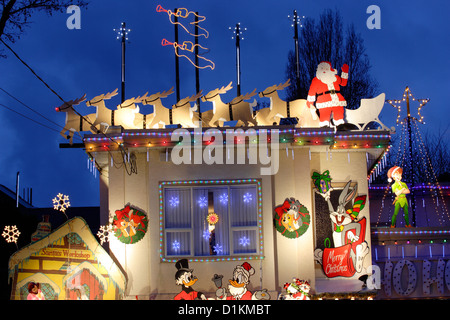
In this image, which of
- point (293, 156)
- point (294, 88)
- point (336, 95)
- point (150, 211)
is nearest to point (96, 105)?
point (150, 211)

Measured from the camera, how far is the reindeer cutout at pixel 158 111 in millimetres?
14531

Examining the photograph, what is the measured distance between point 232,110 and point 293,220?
3057 millimetres

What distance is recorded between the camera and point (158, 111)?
47.9ft

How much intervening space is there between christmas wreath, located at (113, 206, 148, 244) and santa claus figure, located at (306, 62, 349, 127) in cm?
501

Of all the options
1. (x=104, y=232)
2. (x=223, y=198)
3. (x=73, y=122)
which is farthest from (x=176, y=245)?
(x=73, y=122)

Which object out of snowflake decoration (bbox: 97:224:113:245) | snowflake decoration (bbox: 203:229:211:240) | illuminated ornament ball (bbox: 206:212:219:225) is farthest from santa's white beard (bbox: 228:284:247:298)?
snowflake decoration (bbox: 97:224:113:245)

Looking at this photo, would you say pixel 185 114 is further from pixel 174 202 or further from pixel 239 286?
pixel 239 286

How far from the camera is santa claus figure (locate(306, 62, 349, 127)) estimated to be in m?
14.9

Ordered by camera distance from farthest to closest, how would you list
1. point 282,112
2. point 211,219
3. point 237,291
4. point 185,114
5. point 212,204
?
1. point 282,112
2. point 185,114
3. point 212,204
4. point 211,219
5. point 237,291

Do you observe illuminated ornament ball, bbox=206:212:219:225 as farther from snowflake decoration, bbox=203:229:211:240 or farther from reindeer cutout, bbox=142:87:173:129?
reindeer cutout, bbox=142:87:173:129

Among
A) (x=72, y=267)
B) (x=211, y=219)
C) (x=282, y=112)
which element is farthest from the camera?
(x=282, y=112)

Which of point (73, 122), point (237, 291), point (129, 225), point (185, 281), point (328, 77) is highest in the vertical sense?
point (328, 77)

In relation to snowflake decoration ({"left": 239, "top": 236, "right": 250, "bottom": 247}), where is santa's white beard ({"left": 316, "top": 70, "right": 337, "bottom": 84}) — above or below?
above

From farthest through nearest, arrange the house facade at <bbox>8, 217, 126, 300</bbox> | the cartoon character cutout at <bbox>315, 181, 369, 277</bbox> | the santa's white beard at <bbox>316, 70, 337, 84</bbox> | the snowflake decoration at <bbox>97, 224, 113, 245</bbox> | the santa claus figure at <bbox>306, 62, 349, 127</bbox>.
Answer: the santa's white beard at <bbox>316, 70, 337, 84</bbox> → the santa claus figure at <bbox>306, 62, 349, 127</bbox> → the cartoon character cutout at <bbox>315, 181, 369, 277</bbox> → the snowflake decoration at <bbox>97, 224, 113, 245</bbox> → the house facade at <bbox>8, 217, 126, 300</bbox>
